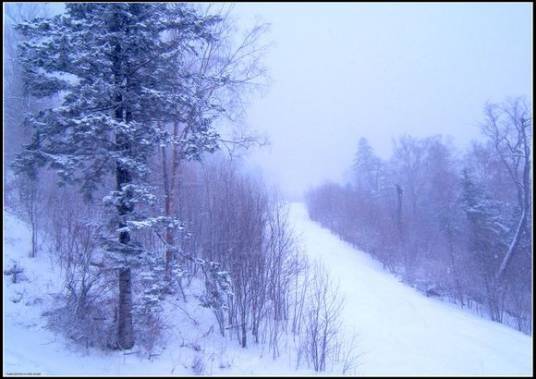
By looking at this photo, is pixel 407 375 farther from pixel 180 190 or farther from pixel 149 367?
pixel 180 190

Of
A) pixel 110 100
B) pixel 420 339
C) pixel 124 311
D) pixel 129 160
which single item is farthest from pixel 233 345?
pixel 110 100

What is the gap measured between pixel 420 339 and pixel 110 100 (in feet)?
40.5

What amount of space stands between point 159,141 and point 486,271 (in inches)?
939

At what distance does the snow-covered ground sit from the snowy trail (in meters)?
0.04

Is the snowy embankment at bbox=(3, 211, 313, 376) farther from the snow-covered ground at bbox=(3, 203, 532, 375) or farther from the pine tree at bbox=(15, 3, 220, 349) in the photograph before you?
the pine tree at bbox=(15, 3, 220, 349)

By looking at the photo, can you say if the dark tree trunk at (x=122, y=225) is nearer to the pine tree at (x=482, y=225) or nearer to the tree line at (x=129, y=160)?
the tree line at (x=129, y=160)

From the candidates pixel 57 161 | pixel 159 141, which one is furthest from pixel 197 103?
pixel 57 161

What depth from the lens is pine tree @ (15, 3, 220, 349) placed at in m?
6.11

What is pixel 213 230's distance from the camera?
34.7 ft

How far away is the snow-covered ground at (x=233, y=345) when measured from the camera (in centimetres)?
642

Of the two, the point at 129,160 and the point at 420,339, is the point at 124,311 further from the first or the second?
the point at 420,339

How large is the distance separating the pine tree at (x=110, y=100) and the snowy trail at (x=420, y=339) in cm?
726

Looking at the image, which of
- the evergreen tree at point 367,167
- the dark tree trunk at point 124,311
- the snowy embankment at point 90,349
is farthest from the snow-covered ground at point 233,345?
the evergreen tree at point 367,167

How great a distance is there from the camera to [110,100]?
6578mm
